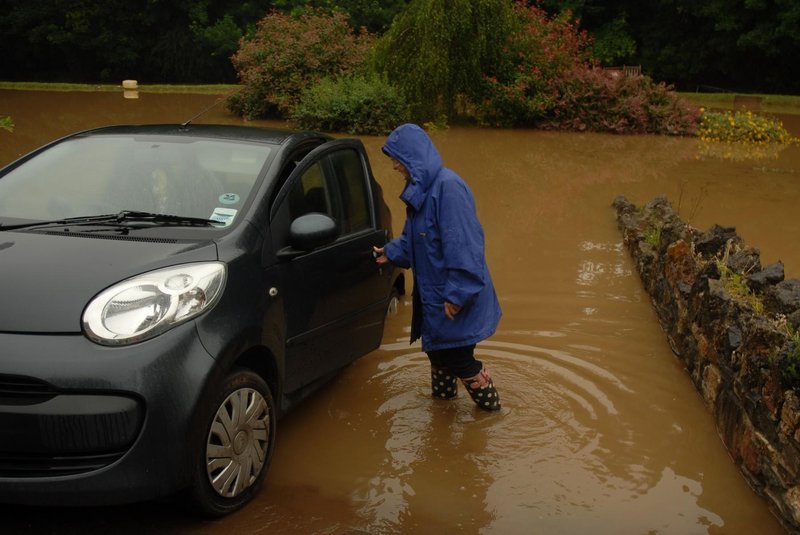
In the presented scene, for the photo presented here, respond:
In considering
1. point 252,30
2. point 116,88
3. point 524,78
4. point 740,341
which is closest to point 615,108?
point 524,78

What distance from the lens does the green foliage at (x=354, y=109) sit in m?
18.0

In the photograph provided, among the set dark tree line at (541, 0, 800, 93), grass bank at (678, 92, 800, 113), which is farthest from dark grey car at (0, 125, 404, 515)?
dark tree line at (541, 0, 800, 93)

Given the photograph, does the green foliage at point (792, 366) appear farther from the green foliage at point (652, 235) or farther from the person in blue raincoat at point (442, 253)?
the green foliage at point (652, 235)

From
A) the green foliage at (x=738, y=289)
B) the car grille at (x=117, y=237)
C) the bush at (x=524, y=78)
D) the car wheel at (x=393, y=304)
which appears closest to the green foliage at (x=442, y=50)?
the bush at (x=524, y=78)

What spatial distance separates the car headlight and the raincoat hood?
1.30 meters

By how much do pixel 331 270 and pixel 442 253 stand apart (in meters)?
0.62

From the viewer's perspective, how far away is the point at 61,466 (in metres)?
3.33

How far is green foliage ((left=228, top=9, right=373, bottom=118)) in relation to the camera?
66.3 feet

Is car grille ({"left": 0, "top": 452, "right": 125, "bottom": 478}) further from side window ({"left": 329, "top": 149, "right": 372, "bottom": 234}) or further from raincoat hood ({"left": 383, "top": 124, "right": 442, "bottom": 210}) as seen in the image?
side window ({"left": 329, "top": 149, "right": 372, "bottom": 234})

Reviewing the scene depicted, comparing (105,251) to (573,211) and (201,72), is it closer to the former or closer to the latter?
(573,211)

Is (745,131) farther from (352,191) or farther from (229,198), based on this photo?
(229,198)

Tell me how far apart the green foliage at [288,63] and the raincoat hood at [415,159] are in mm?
15447

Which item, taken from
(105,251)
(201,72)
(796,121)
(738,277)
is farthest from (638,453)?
(201,72)

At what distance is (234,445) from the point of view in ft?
12.4
